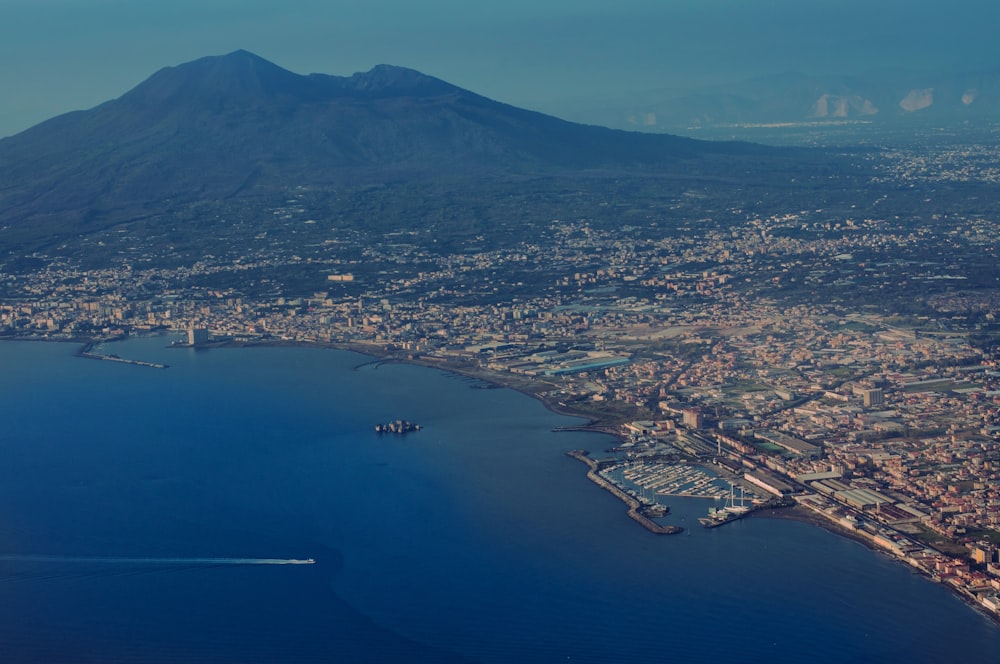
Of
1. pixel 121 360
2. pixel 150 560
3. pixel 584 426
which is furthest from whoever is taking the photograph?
pixel 121 360

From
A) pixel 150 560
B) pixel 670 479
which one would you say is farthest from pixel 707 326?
pixel 150 560

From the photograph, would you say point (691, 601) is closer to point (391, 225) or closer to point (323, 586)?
point (323, 586)

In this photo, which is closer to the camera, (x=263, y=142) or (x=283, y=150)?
(x=283, y=150)

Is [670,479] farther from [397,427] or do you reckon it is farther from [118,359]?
[118,359]

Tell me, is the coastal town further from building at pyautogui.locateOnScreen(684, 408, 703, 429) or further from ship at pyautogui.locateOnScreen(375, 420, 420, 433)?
ship at pyautogui.locateOnScreen(375, 420, 420, 433)

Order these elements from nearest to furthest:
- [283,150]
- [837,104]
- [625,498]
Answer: [625,498]
[283,150]
[837,104]

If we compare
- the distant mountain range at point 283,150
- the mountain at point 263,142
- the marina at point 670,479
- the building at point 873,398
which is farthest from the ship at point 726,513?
the mountain at point 263,142

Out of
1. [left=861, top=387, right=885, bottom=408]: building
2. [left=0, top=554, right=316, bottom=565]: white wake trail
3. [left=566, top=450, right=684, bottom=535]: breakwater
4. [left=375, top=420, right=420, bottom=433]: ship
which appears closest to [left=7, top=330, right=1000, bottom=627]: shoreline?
[left=566, top=450, right=684, bottom=535]: breakwater
